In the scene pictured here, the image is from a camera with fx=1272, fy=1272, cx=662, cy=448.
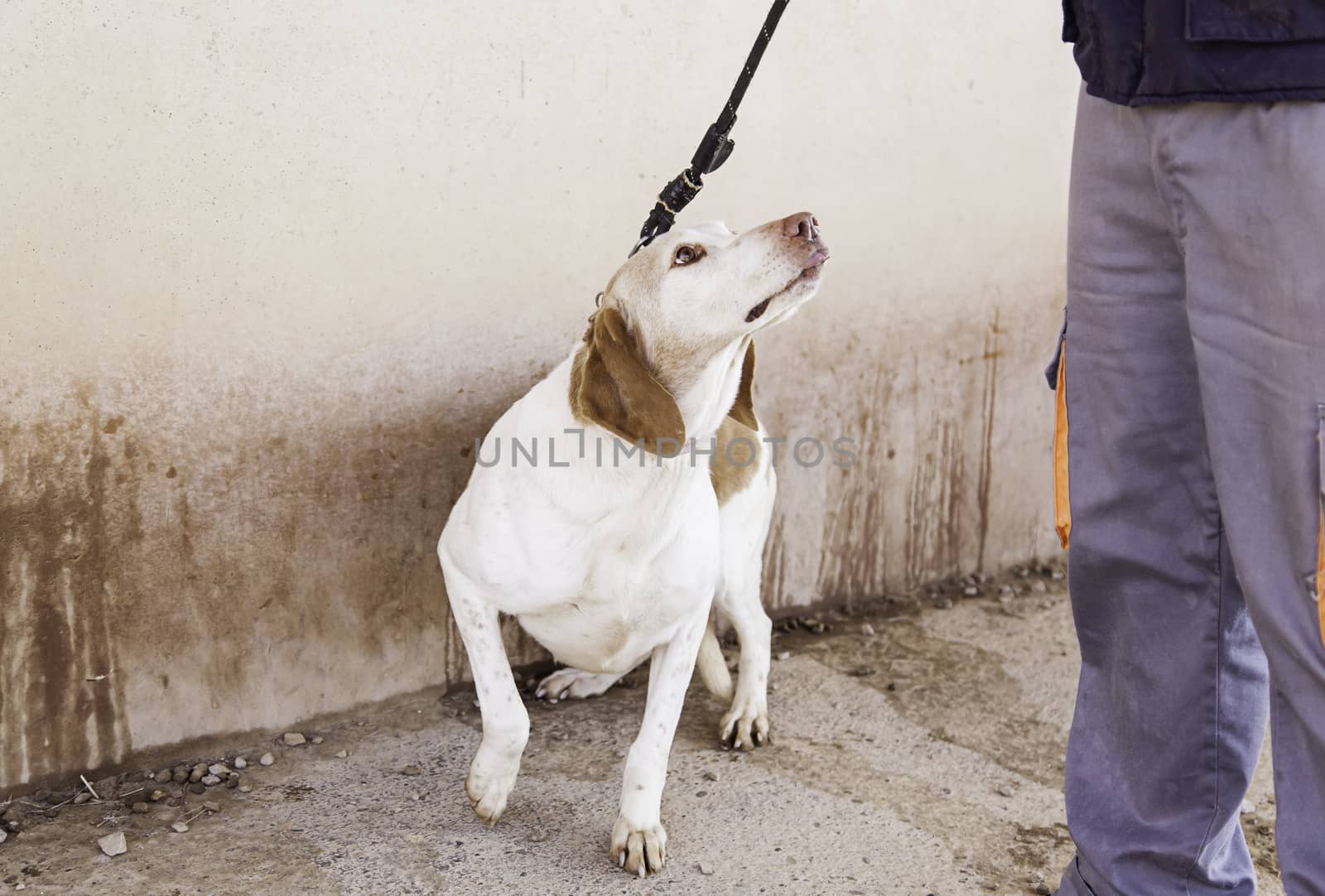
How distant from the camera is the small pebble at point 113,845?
7.63 feet

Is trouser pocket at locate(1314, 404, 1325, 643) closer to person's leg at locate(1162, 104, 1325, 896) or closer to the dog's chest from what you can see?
person's leg at locate(1162, 104, 1325, 896)

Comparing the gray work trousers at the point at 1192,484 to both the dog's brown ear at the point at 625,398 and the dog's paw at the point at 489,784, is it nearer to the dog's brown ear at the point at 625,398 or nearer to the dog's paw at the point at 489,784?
the dog's brown ear at the point at 625,398

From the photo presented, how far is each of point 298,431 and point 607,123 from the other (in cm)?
95

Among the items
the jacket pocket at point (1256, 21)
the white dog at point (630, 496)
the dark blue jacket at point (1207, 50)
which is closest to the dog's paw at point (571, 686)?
the white dog at point (630, 496)

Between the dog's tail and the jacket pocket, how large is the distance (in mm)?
1721

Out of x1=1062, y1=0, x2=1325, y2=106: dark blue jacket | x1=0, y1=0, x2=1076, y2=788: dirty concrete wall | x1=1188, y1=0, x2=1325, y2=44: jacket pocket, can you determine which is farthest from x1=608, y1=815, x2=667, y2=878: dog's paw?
x1=1188, y1=0, x2=1325, y2=44: jacket pocket

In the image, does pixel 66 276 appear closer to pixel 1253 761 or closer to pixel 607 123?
pixel 607 123

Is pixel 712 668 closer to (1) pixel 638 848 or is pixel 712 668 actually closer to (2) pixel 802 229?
Result: (1) pixel 638 848

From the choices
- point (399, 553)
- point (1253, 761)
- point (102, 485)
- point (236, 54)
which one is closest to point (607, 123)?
point (236, 54)

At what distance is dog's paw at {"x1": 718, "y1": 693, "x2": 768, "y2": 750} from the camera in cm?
283

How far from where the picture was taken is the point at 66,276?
7.52ft

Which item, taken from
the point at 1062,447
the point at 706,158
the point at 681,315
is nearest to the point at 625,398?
the point at 681,315

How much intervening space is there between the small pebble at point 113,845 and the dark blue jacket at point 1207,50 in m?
2.08

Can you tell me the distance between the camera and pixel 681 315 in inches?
87.0
